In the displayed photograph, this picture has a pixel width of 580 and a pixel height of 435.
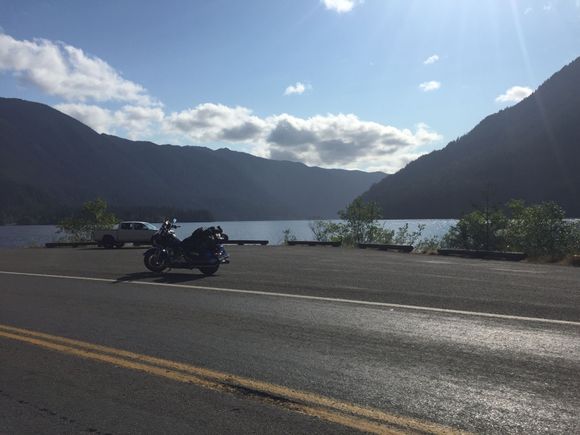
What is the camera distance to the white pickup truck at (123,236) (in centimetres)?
3294

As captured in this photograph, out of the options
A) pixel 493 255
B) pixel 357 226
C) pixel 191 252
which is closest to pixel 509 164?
pixel 357 226

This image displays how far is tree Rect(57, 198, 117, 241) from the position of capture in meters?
56.9

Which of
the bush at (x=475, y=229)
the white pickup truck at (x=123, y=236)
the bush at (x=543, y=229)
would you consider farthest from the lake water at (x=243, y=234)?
the bush at (x=543, y=229)

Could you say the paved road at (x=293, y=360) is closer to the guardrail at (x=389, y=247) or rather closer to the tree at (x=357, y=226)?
the guardrail at (x=389, y=247)

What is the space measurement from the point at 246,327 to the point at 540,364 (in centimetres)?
358

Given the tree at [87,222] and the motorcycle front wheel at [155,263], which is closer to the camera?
the motorcycle front wheel at [155,263]

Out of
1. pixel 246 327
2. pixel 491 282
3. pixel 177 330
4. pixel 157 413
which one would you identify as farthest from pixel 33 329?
pixel 491 282

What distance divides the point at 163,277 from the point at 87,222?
49.5 m

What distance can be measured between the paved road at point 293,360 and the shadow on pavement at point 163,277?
1.90 meters

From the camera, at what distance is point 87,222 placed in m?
57.6

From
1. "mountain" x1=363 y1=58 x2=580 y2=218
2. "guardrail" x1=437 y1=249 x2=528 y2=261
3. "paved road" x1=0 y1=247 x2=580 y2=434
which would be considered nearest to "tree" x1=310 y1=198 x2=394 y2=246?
"guardrail" x1=437 y1=249 x2=528 y2=261

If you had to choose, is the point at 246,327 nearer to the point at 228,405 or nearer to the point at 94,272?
the point at 228,405

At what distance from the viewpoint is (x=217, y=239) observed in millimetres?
12969

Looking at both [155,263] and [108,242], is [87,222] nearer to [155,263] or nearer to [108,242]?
[108,242]
